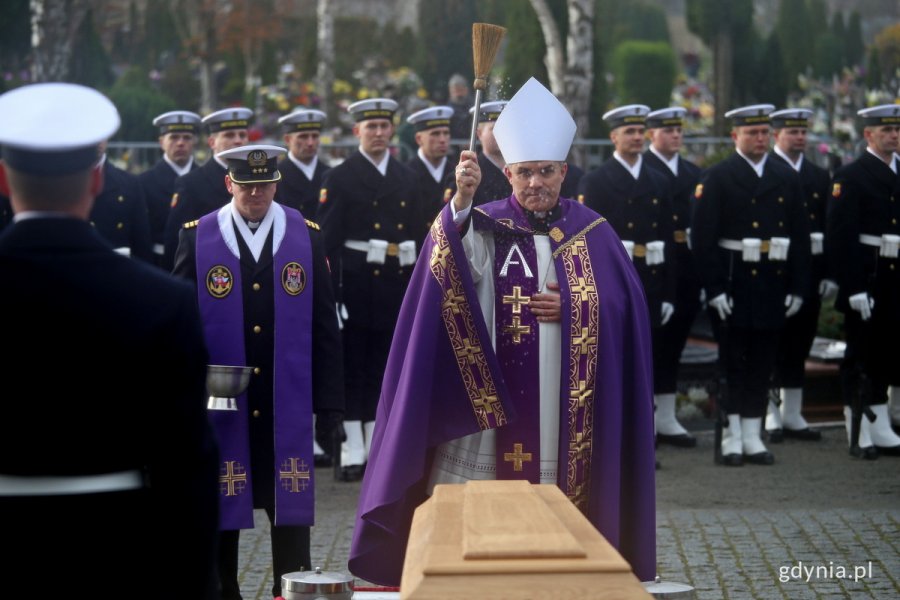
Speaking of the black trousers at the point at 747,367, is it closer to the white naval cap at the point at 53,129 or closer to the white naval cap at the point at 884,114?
the white naval cap at the point at 884,114

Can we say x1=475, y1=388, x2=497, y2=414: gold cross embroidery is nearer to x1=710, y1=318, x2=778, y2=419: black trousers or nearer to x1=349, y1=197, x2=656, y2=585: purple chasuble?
x1=349, y1=197, x2=656, y2=585: purple chasuble

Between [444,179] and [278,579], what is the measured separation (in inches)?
195

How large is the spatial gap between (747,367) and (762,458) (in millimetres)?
633

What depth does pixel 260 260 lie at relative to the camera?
645 cm

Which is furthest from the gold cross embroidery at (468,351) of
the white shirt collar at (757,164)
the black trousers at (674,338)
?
the black trousers at (674,338)

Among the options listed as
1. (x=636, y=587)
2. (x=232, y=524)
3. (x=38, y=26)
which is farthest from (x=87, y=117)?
(x=38, y=26)

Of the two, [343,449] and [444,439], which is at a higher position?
[444,439]

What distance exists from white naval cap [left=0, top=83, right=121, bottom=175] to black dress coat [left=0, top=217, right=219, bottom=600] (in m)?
0.13

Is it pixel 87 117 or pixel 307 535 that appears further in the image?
pixel 307 535

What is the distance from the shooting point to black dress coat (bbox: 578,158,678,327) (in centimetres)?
1043

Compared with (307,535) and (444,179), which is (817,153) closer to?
(444,179)

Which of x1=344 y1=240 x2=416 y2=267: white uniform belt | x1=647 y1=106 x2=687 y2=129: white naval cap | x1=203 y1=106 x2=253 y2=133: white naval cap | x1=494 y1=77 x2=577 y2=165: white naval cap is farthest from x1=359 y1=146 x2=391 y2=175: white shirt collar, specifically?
x1=494 y1=77 x2=577 y2=165: white naval cap

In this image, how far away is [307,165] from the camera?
11.1 metres

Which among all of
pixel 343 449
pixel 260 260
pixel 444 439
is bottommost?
pixel 343 449
